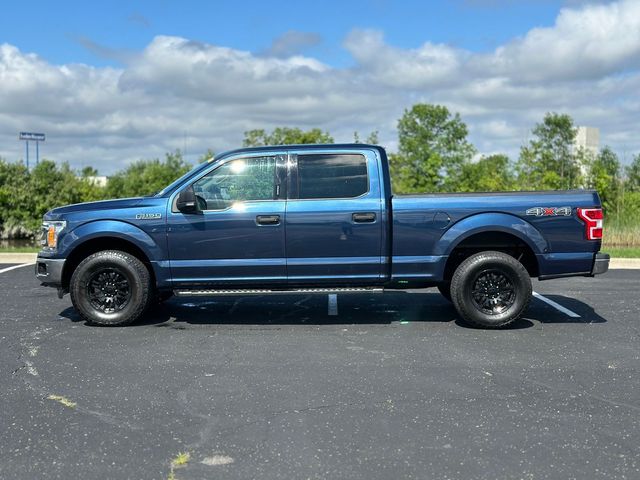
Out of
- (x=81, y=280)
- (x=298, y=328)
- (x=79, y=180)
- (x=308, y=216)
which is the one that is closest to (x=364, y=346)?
(x=298, y=328)

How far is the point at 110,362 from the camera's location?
19.2 ft

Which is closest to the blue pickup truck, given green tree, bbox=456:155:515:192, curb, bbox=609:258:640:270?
curb, bbox=609:258:640:270

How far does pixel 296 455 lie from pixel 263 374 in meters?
1.72

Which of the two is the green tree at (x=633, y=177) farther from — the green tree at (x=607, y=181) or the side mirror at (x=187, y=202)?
the side mirror at (x=187, y=202)

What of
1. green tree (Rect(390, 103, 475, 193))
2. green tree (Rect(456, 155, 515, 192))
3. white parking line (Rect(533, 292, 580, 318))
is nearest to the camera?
white parking line (Rect(533, 292, 580, 318))

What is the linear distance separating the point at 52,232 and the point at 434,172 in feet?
134

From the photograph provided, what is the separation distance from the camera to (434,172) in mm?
46438

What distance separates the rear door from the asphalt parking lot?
68 centimetres

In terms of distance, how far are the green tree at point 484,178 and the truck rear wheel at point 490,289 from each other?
23.6 meters

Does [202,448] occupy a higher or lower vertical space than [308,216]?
lower

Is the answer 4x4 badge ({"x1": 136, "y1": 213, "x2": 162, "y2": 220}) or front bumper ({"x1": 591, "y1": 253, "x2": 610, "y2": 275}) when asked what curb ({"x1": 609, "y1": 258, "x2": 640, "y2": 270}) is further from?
4x4 badge ({"x1": 136, "y1": 213, "x2": 162, "y2": 220})

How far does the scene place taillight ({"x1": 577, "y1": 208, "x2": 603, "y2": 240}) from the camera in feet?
23.1

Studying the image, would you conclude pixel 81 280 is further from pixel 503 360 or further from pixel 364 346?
pixel 503 360

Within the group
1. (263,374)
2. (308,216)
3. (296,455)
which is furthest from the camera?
(308,216)
